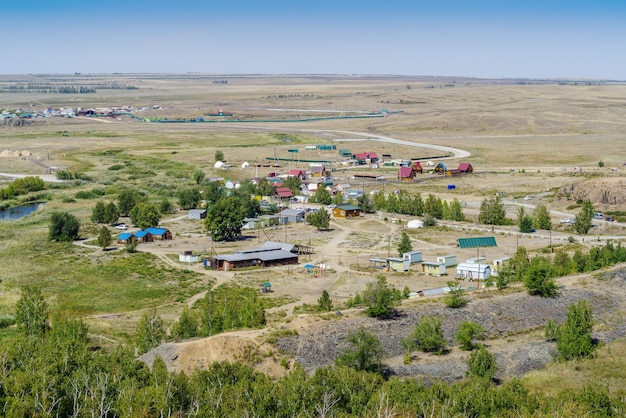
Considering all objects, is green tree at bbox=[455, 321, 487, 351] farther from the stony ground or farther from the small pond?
the small pond

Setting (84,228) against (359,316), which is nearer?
(359,316)

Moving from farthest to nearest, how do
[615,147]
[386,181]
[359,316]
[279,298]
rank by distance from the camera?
1. [615,147]
2. [386,181]
3. [279,298]
4. [359,316]

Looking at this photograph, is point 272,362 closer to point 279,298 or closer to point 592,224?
point 279,298

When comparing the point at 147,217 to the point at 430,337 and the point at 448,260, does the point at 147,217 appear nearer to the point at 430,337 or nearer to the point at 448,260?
the point at 448,260

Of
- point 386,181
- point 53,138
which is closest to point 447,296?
point 386,181

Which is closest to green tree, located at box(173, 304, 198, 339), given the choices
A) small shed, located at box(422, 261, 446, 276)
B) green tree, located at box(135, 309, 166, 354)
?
green tree, located at box(135, 309, 166, 354)

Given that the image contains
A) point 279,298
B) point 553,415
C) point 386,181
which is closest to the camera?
point 553,415
